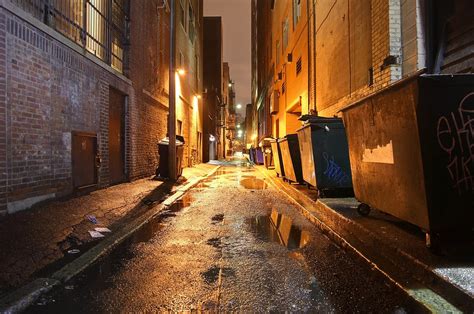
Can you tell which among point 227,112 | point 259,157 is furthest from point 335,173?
point 227,112

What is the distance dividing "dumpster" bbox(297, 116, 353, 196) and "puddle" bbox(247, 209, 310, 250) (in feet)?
4.72

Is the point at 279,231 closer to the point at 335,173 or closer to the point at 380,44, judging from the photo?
the point at 335,173

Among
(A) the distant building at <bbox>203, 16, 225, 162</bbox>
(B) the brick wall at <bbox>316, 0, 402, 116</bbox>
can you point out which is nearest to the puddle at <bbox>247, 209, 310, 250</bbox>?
(B) the brick wall at <bbox>316, 0, 402, 116</bbox>

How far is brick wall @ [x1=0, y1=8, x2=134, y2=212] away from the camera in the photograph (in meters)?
5.84

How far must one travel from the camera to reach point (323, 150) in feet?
27.0

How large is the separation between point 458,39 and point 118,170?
9.11m

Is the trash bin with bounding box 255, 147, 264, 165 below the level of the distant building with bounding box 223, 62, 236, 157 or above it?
below

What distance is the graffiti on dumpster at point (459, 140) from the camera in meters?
3.78

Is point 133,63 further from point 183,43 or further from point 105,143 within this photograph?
point 183,43

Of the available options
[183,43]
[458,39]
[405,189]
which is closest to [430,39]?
[458,39]

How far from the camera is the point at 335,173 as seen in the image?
8.14 metres

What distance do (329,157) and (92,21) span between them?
6.79 metres

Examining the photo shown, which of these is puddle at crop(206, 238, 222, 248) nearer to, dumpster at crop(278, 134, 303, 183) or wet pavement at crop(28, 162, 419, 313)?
wet pavement at crop(28, 162, 419, 313)

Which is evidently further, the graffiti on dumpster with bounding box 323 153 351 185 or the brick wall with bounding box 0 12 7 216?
the graffiti on dumpster with bounding box 323 153 351 185
